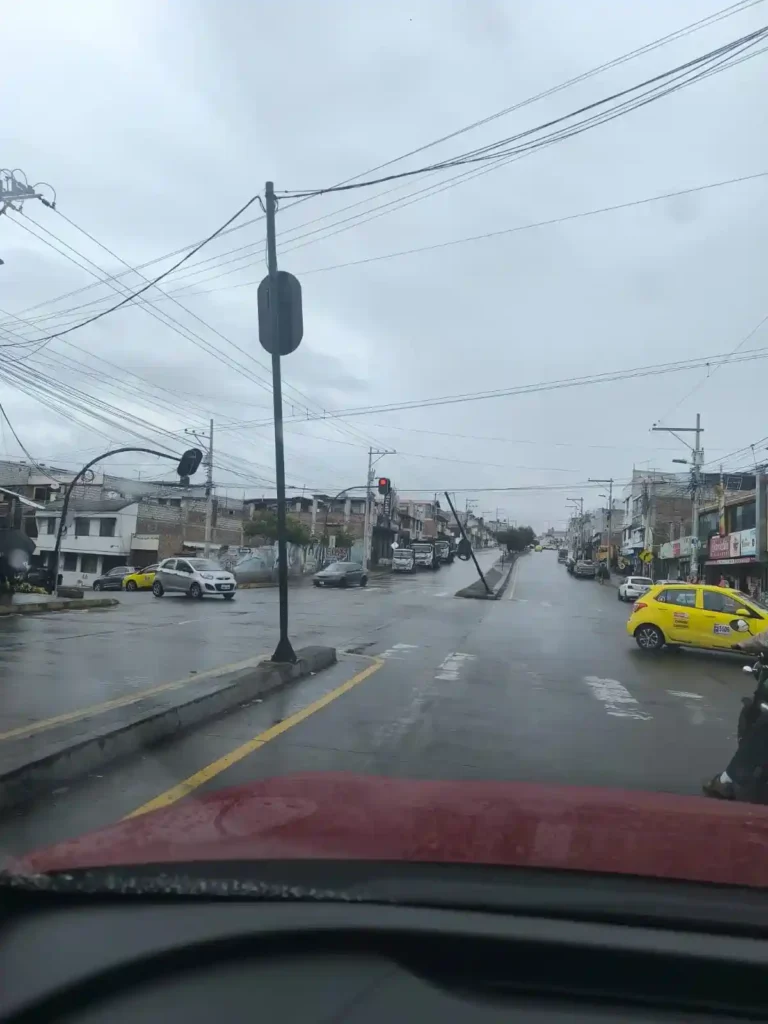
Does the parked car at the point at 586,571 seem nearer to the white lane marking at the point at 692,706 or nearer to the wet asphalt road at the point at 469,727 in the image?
the wet asphalt road at the point at 469,727

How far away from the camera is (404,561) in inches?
2881

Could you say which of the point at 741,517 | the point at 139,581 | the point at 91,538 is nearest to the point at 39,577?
the point at 139,581

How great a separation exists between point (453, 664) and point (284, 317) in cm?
648

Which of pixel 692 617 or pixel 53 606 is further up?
pixel 692 617

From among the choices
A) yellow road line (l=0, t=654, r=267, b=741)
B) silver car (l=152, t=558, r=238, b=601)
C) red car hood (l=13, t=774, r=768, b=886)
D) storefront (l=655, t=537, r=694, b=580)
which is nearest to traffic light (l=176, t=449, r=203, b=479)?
silver car (l=152, t=558, r=238, b=601)

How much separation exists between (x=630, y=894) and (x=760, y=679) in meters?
4.99

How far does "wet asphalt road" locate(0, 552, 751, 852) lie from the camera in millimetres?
6824

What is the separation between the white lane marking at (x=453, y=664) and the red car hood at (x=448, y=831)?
987cm

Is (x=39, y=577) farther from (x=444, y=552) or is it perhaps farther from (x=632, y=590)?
(x=444, y=552)

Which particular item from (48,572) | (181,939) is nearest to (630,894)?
(181,939)

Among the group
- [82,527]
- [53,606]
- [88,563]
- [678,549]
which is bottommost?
[53,606]

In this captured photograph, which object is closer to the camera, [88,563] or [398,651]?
[398,651]

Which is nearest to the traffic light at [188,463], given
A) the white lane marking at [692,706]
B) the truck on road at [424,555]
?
the white lane marking at [692,706]

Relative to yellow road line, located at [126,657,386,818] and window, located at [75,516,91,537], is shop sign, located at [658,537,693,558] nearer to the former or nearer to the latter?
window, located at [75,516,91,537]
